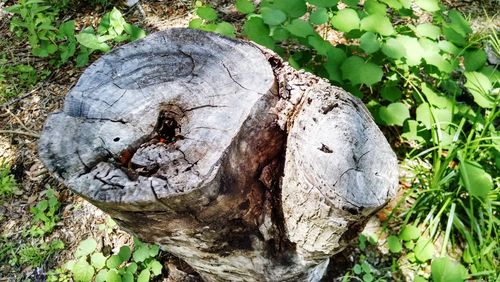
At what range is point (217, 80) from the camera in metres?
1.39

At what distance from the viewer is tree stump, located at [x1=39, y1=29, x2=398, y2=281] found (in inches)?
47.7

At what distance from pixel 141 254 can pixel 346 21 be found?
4.65 feet

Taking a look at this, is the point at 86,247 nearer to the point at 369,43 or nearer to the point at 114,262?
the point at 114,262

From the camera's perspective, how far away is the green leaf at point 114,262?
2.03 m

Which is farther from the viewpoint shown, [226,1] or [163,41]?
[226,1]

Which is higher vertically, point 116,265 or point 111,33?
point 111,33

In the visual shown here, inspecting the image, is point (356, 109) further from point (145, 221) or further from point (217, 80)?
point (145, 221)

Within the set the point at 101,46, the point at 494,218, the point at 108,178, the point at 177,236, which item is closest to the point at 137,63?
the point at 108,178

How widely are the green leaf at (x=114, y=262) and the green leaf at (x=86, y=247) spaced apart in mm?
95

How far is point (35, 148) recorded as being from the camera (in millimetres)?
2619

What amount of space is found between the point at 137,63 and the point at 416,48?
1355 mm

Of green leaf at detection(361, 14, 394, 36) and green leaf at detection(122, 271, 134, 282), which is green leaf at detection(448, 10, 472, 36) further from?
green leaf at detection(122, 271, 134, 282)

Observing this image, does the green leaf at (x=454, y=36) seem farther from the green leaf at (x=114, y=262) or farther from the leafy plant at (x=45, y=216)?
the leafy plant at (x=45, y=216)

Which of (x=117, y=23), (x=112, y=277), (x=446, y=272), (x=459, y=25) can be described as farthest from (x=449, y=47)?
(x=112, y=277)
